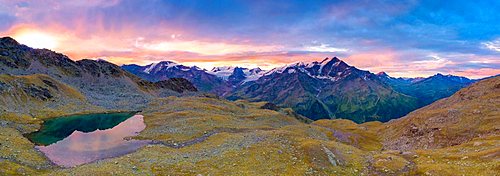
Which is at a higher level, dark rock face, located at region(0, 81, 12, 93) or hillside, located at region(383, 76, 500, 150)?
dark rock face, located at region(0, 81, 12, 93)

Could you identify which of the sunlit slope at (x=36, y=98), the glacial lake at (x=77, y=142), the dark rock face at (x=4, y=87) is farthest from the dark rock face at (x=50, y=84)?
the glacial lake at (x=77, y=142)

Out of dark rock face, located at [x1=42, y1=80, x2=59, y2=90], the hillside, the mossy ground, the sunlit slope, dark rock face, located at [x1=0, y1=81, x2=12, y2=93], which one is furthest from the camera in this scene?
dark rock face, located at [x1=42, y1=80, x2=59, y2=90]

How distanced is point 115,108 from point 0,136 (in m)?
98.5

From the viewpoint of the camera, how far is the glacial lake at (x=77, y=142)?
57.4 meters

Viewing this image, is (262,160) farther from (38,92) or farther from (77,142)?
(38,92)

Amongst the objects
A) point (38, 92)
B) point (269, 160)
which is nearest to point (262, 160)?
point (269, 160)

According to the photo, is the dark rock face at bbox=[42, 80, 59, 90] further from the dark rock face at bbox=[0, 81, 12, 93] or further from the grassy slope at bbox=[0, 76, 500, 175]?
the grassy slope at bbox=[0, 76, 500, 175]

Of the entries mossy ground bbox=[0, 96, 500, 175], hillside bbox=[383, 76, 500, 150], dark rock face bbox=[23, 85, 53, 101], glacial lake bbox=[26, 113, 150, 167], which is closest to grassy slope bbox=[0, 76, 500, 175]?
mossy ground bbox=[0, 96, 500, 175]

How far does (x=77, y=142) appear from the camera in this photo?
74.6 m

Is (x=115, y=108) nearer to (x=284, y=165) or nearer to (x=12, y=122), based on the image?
(x=12, y=122)

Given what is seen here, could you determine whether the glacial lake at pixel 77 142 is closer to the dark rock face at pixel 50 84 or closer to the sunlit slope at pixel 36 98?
the sunlit slope at pixel 36 98

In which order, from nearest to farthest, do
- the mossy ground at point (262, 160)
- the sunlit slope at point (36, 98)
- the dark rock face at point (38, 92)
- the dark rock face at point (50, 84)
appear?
the mossy ground at point (262, 160) → the sunlit slope at point (36, 98) → the dark rock face at point (38, 92) → the dark rock face at point (50, 84)

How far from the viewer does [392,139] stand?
108 metres

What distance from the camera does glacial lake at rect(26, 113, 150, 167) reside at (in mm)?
57375
